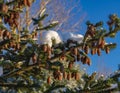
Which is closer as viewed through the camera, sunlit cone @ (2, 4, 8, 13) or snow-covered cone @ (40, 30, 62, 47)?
sunlit cone @ (2, 4, 8, 13)

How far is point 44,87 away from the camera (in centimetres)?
673

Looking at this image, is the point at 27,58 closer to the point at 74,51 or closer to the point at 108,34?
the point at 74,51

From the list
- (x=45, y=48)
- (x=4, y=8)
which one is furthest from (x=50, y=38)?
(x=4, y=8)

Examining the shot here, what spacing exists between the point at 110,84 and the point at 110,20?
53.8 inches

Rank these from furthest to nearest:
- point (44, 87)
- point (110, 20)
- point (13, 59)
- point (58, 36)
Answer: point (44, 87), point (13, 59), point (58, 36), point (110, 20)

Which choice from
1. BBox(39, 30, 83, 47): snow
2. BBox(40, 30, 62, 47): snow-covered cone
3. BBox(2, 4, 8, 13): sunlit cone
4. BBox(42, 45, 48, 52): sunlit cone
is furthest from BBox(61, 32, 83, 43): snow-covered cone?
BBox(2, 4, 8, 13): sunlit cone

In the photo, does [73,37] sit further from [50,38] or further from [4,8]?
[4,8]

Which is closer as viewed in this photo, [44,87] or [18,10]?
[18,10]

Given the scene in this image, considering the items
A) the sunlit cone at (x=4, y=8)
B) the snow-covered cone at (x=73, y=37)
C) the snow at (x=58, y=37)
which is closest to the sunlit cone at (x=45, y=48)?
the snow at (x=58, y=37)

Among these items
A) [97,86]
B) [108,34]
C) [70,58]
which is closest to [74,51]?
[70,58]

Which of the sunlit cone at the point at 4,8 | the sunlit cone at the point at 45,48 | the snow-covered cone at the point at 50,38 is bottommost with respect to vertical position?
the sunlit cone at the point at 45,48

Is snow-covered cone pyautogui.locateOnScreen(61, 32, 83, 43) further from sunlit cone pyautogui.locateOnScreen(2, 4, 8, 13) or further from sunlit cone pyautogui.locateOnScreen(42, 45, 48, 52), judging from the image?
sunlit cone pyautogui.locateOnScreen(2, 4, 8, 13)

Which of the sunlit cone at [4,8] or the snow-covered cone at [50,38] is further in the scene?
the snow-covered cone at [50,38]

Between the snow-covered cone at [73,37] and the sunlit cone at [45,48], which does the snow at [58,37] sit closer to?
the snow-covered cone at [73,37]
